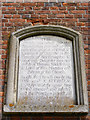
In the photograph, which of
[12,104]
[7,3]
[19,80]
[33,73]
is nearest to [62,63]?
[33,73]

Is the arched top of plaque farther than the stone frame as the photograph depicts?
Yes

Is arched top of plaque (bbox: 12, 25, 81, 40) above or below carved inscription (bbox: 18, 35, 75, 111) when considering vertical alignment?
above

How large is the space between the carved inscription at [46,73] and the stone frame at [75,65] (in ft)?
0.23

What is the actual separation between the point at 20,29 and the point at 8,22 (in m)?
0.30

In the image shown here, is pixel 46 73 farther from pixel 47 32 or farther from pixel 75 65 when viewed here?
pixel 47 32

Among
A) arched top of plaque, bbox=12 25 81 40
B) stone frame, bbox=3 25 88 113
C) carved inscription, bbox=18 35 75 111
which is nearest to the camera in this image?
stone frame, bbox=3 25 88 113

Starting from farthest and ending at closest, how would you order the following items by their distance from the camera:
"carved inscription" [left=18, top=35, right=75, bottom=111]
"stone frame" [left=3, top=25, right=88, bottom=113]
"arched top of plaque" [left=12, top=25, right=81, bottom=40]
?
"arched top of plaque" [left=12, top=25, right=81, bottom=40] < "carved inscription" [left=18, top=35, right=75, bottom=111] < "stone frame" [left=3, top=25, right=88, bottom=113]

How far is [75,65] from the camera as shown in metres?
3.30

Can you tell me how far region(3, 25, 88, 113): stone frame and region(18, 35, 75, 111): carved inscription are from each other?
0.07 meters

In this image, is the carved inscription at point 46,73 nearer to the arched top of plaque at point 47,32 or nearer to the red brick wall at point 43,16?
the arched top of plaque at point 47,32

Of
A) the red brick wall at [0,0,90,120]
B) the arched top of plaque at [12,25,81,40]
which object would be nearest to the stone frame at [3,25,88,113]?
the arched top of plaque at [12,25,81,40]

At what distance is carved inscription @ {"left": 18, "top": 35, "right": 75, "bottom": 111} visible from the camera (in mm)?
3129

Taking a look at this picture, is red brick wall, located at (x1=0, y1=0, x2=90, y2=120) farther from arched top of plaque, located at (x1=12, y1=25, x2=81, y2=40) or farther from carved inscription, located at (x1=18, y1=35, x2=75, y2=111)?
carved inscription, located at (x1=18, y1=35, x2=75, y2=111)

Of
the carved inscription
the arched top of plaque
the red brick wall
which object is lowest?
the carved inscription
